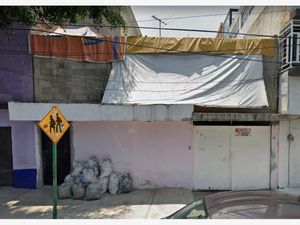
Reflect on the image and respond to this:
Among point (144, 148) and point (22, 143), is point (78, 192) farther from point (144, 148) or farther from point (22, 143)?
point (22, 143)

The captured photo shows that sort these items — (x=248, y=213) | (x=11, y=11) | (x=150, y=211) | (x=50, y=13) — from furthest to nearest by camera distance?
(x=50, y=13) < (x=150, y=211) < (x=11, y=11) < (x=248, y=213)

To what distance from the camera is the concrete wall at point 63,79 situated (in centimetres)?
859

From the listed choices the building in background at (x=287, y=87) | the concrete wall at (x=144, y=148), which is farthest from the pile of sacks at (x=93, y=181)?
the building in background at (x=287, y=87)

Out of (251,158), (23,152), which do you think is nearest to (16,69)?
(23,152)

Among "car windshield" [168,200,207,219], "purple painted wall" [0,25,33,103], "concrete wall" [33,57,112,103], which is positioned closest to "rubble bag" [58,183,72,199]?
"concrete wall" [33,57,112,103]

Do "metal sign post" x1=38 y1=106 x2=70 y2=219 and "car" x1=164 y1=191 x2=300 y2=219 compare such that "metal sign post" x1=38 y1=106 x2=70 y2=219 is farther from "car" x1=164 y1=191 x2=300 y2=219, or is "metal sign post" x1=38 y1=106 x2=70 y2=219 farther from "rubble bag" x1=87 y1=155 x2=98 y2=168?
"car" x1=164 y1=191 x2=300 y2=219

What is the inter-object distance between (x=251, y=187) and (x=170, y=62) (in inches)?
188

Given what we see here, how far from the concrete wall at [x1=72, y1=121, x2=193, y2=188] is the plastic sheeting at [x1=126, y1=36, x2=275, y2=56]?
2.37 m

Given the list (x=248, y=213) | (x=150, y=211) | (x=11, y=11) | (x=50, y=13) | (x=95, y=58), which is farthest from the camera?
(x=95, y=58)

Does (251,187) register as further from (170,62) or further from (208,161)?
(170,62)

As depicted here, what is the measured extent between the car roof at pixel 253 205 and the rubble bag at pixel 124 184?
521 centimetres

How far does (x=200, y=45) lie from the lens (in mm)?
8461

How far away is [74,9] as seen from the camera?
7.13m

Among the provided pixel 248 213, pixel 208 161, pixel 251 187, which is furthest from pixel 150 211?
pixel 248 213
